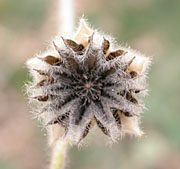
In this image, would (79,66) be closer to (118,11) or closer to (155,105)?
(155,105)

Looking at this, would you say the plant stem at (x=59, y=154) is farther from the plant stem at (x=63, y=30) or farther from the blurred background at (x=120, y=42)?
the blurred background at (x=120, y=42)

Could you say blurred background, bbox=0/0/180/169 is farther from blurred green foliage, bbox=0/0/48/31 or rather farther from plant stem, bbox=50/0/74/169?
plant stem, bbox=50/0/74/169

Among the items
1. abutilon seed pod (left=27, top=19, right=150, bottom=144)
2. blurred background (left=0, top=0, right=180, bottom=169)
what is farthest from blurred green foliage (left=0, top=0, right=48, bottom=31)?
abutilon seed pod (left=27, top=19, right=150, bottom=144)

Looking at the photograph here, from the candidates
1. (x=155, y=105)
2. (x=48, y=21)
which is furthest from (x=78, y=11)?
(x=155, y=105)

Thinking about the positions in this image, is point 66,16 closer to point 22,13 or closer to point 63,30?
point 63,30

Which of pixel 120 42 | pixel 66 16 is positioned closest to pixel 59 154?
pixel 66 16
